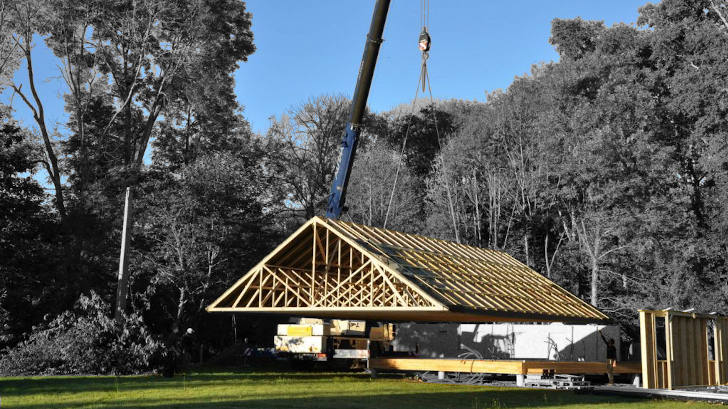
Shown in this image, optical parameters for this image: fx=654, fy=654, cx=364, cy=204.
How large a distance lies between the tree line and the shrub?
4.88 meters

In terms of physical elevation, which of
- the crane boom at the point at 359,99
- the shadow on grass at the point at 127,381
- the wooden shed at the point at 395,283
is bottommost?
the shadow on grass at the point at 127,381

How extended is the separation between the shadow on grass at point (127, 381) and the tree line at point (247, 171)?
21.5 feet

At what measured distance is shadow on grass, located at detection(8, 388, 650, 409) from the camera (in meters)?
12.3

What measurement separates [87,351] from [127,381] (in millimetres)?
2987

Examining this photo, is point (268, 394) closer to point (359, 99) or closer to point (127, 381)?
point (127, 381)

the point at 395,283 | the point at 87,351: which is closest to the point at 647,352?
the point at 395,283

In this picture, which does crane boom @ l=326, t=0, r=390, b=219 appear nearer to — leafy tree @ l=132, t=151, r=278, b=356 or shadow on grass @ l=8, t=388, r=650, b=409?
shadow on grass @ l=8, t=388, r=650, b=409

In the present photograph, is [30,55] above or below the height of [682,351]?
above

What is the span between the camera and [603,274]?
34281 mm

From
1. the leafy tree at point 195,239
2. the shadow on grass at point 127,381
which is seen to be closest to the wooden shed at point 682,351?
the shadow on grass at point 127,381

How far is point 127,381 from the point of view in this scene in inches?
683

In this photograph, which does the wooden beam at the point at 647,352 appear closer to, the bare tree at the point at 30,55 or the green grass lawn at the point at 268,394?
the green grass lawn at the point at 268,394

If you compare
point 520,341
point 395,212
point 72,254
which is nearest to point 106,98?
point 72,254

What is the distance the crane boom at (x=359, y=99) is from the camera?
21031 millimetres
